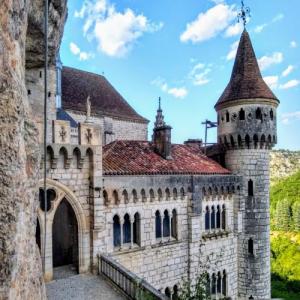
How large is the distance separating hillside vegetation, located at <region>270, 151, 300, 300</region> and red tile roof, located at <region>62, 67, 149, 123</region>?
2398 cm

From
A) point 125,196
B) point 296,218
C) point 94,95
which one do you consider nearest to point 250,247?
point 125,196

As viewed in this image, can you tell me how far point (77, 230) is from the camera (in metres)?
12.8

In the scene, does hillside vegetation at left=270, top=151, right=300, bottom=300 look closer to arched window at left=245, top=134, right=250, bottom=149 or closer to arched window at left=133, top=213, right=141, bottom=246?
arched window at left=245, top=134, right=250, bottom=149

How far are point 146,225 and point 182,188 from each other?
115 inches

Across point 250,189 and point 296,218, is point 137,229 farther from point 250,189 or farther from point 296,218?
point 296,218

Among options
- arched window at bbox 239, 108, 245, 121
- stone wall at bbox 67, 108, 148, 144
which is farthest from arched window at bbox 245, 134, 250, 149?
stone wall at bbox 67, 108, 148, 144

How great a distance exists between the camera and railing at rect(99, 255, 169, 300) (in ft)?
32.0

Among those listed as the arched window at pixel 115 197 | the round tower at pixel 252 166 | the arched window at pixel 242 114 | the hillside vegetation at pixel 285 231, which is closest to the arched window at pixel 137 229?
the arched window at pixel 115 197

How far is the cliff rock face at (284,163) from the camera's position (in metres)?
128

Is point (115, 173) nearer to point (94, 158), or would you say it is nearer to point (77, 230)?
point (94, 158)

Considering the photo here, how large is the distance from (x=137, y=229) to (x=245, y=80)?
12.6 meters

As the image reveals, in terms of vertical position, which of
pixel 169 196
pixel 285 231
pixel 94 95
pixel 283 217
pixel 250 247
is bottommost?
pixel 285 231

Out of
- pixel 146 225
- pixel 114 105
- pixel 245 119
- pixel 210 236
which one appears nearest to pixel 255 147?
pixel 245 119

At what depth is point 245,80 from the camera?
70.7 ft
